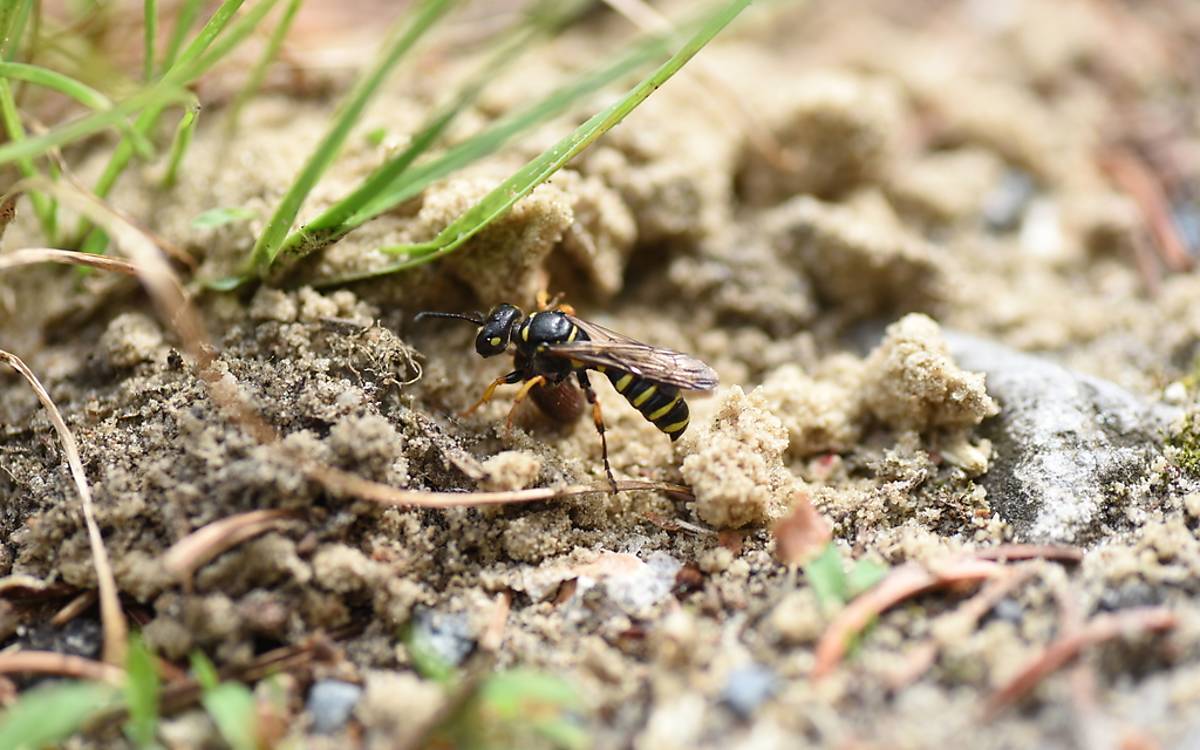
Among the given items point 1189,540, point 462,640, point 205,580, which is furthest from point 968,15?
point 205,580

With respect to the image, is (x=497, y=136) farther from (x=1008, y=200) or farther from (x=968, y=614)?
(x=1008, y=200)

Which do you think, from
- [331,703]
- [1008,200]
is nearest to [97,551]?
[331,703]

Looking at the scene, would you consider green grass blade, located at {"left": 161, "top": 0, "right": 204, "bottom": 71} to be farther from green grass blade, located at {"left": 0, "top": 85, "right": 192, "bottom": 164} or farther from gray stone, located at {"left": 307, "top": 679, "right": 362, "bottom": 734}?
gray stone, located at {"left": 307, "top": 679, "right": 362, "bottom": 734}

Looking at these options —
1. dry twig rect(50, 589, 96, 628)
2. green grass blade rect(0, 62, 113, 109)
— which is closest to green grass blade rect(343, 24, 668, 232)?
green grass blade rect(0, 62, 113, 109)

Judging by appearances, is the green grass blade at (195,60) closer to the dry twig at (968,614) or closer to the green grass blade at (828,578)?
the green grass blade at (828,578)

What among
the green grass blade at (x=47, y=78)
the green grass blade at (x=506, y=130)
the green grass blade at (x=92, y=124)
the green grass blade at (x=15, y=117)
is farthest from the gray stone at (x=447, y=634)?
the green grass blade at (x=15, y=117)
